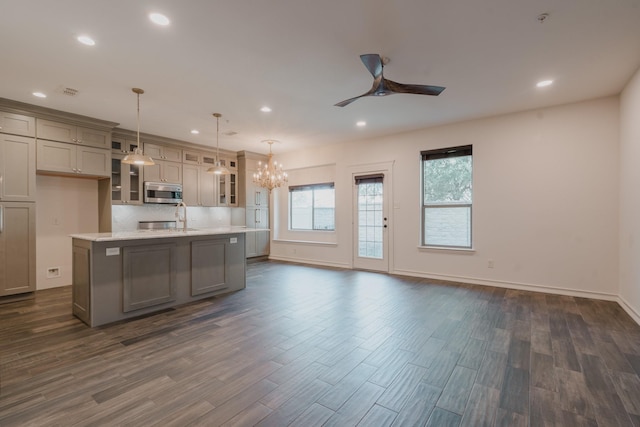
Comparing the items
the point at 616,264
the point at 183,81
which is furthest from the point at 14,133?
the point at 616,264

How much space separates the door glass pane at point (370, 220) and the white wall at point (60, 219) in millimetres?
5207

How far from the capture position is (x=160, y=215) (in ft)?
20.8

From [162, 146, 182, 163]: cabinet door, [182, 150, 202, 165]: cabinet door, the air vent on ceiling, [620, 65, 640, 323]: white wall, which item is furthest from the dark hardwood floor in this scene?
[182, 150, 202, 165]: cabinet door

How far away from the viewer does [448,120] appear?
5.19 meters

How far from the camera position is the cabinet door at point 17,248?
425 centimetres

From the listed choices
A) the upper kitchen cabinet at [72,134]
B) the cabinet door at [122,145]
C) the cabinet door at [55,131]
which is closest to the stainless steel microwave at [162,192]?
the cabinet door at [122,145]

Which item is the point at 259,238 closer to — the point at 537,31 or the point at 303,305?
the point at 303,305

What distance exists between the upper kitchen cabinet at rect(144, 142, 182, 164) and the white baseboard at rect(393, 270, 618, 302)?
205 inches

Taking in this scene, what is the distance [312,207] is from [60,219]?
4.93 meters

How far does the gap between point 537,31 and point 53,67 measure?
4.90m

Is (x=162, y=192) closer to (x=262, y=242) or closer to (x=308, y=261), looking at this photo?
(x=262, y=242)

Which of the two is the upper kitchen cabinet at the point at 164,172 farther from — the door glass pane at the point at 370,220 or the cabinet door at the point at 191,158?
the door glass pane at the point at 370,220

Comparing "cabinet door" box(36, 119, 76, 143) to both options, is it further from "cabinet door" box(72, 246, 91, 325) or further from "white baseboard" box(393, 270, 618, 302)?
"white baseboard" box(393, 270, 618, 302)

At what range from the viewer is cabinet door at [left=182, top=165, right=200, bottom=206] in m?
6.56
